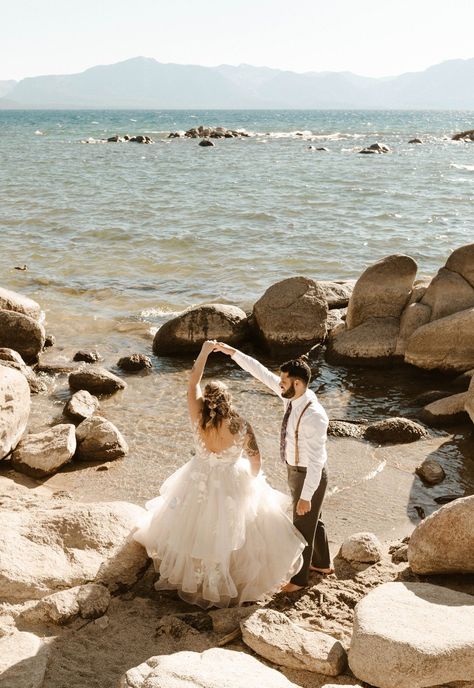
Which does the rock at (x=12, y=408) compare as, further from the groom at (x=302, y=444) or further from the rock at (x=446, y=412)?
the rock at (x=446, y=412)

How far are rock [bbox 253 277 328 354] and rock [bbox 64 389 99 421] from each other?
3.70 meters

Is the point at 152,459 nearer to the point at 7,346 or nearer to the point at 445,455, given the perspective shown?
the point at 445,455

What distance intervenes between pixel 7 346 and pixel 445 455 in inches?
295

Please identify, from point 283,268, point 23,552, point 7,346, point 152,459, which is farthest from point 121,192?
point 23,552

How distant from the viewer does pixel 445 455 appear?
9.48 metres

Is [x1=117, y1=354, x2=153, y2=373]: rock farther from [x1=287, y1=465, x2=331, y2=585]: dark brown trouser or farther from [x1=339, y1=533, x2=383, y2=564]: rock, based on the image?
[x1=287, y1=465, x2=331, y2=585]: dark brown trouser

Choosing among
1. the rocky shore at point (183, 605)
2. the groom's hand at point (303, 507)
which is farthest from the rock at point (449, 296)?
the groom's hand at point (303, 507)

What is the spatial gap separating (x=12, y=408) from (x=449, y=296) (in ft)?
24.8

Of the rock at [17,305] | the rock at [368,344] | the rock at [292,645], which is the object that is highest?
the rock at [17,305]

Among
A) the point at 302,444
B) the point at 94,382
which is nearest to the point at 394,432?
the point at 302,444

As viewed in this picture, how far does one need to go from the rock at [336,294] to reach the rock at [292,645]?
406 inches

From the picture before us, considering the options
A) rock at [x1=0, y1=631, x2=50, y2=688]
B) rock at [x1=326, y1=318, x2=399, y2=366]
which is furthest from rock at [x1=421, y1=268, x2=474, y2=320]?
rock at [x1=0, y1=631, x2=50, y2=688]

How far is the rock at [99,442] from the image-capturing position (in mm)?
9133

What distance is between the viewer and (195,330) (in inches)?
520
